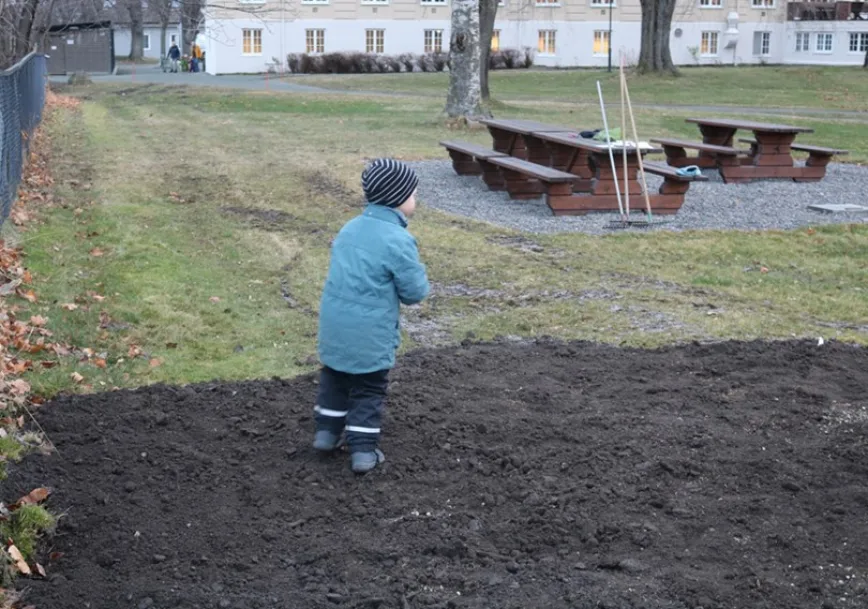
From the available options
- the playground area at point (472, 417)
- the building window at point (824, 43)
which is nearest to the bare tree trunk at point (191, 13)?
the playground area at point (472, 417)

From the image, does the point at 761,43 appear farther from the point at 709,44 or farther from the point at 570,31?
the point at 570,31

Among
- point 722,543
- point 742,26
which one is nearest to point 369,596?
point 722,543

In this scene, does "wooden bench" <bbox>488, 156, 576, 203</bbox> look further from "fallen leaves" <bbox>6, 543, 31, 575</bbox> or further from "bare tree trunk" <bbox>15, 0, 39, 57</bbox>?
"bare tree trunk" <bbox>15, 0, 39, 57</bbox>

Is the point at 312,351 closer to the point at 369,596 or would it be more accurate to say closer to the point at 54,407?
the point at 54,407

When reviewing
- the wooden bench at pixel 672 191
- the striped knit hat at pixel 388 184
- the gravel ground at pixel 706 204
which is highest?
the striped knit hat at pixel 388 184

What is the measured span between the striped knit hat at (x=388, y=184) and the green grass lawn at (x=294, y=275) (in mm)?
2035

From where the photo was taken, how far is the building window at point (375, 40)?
198 feet

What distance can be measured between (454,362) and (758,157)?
10.6 metres

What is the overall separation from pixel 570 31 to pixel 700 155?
155ft

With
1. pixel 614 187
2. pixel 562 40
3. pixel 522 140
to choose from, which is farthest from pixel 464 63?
pixel 562 40

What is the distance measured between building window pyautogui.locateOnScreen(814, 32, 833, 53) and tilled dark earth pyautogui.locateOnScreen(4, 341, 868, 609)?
202 ft

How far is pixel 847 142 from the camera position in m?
22.7

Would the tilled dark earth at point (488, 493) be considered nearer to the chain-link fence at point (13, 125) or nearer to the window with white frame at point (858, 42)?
the chain-link fence at point (13, 125)

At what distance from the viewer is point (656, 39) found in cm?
4791
